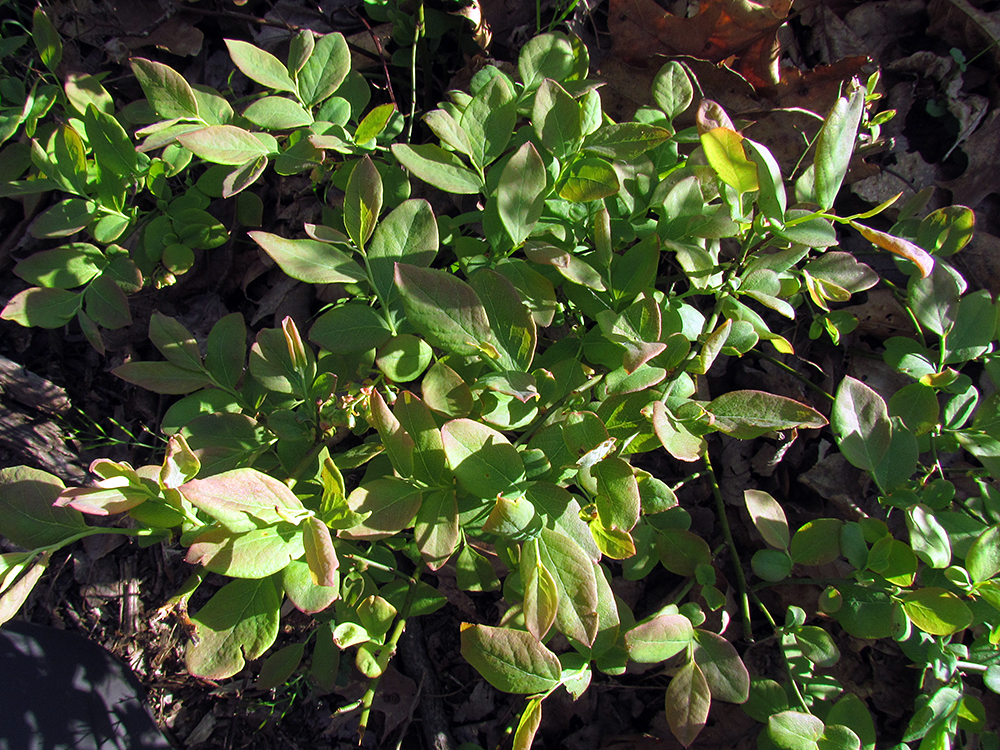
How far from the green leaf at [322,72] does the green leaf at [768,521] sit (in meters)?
1.32

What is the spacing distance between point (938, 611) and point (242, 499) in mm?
1237

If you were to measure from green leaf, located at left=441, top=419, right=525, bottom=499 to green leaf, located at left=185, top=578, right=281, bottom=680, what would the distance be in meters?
0.42

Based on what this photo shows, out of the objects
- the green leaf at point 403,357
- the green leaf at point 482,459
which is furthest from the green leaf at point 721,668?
the green leaf at point 403,357

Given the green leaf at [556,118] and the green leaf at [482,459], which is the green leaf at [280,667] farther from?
the green leaf at [556,118]

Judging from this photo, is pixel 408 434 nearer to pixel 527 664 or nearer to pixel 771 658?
pixel 527 664

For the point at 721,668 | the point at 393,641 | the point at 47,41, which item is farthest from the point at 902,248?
the point at 47,41

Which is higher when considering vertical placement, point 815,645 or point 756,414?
point 756,414

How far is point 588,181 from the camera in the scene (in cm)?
128

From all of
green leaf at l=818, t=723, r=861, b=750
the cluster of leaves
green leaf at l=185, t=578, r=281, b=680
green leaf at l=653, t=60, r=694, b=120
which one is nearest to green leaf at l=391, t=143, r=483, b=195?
the cluster of leaves

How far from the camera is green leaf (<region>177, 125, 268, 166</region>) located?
1.24 meters

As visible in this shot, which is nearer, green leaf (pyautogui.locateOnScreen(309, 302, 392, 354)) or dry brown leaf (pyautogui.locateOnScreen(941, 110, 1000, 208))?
green leaf (pyautogui.locateOnScreen(309, 302, 392, 354))

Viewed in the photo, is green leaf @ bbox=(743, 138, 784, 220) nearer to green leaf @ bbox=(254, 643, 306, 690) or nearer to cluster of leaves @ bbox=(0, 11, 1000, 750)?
cluster of leaves @ bbox=(0, 11, 1000, 750)

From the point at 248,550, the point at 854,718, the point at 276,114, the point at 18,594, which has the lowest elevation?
the point at 854,718

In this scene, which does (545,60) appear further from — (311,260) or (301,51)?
(311,260)
